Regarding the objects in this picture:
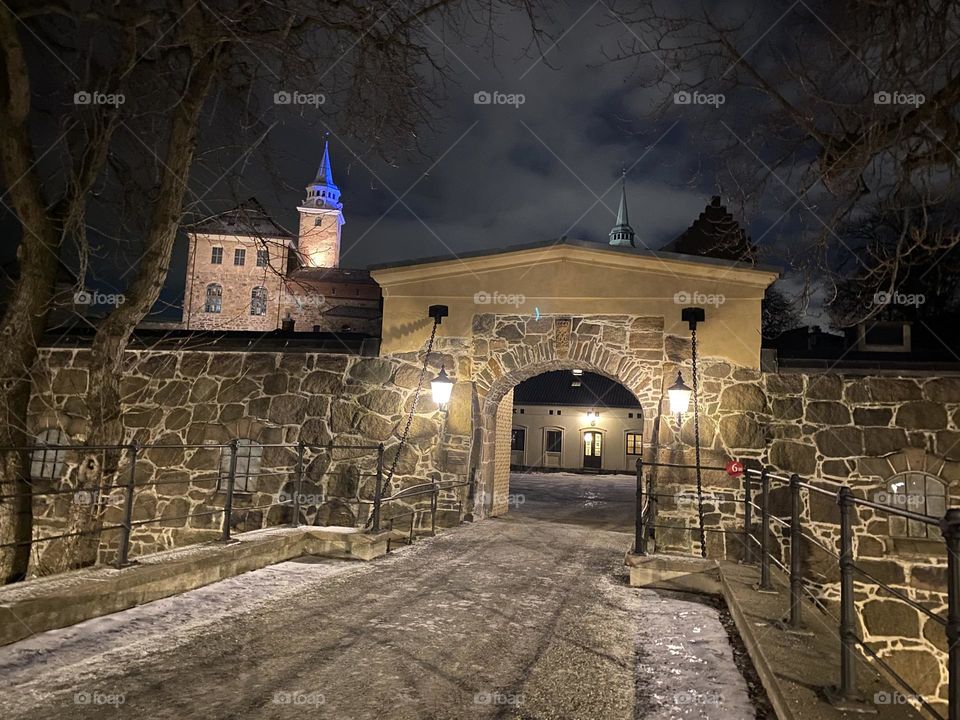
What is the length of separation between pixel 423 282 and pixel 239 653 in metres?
7.14

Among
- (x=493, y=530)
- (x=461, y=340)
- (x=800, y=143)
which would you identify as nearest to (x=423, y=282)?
(x=461, y=340)

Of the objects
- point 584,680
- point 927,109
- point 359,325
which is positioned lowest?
point 584,680

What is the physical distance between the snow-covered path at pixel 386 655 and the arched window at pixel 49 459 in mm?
6510

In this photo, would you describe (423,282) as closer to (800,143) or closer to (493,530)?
(493,530)

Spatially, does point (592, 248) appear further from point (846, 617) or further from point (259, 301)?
point (259, 301)

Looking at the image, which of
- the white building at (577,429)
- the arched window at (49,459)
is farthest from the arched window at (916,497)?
the white building at (577,429)

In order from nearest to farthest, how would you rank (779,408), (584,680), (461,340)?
(584,680), (779,408), (461,340)

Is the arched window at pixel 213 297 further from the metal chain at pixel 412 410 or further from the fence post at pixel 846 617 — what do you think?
the fence post at pixel 846 617

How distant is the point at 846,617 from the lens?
115 inches

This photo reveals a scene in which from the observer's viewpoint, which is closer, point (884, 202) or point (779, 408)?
point (884, 202)

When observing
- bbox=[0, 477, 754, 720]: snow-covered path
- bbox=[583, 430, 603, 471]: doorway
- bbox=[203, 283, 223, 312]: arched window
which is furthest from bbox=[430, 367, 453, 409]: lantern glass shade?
bbox=[203, 283, 223, 312]: arched window

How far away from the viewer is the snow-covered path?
308 centimetres

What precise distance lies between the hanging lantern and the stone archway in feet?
0.98

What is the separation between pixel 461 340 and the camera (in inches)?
390
